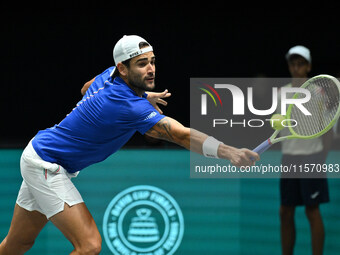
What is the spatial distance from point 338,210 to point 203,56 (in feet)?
7.30

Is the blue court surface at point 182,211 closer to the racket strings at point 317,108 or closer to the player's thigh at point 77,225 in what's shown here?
the racket strings at point 317,108

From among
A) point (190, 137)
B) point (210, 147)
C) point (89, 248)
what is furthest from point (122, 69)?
point (89, 248)


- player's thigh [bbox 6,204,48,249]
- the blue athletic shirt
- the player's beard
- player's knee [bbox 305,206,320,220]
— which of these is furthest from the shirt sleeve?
player's knee [bbox 305,206,320,220]

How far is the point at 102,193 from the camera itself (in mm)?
6773

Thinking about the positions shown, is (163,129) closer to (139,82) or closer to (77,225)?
(139,82)

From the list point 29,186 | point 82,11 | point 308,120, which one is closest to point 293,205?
point 308,120

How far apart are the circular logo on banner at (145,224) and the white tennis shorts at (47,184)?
5.59 feet

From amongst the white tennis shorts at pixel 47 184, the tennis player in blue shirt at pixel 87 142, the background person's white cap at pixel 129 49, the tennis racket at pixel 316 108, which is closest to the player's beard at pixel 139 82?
the tennis player in blue shirt at pixel 87 142

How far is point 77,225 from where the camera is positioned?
4.82m

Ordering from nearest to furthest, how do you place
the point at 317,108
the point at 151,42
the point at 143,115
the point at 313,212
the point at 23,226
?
the point at 143,115
the point at 23,226
the point at 317,108
the point at 313,212
the point at 151,42

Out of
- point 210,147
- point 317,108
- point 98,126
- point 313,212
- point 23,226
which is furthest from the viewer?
point 313,212

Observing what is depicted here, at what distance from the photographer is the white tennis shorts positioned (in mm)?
4902

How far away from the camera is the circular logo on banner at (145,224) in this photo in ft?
22.0

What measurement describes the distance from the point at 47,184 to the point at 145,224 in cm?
191
